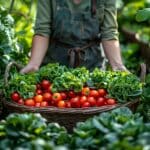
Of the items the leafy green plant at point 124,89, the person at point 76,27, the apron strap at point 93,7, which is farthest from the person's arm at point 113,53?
the leafy green plant at point 124,89

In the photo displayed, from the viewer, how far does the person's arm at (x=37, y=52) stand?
5.01m

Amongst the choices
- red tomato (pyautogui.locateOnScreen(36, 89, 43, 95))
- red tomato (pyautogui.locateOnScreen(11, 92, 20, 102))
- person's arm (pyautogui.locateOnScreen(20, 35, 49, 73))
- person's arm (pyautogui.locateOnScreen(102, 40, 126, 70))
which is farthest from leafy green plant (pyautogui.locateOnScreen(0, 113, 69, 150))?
person's arm (pyautogui.locateOnScreen(102, 40, 126, 70))

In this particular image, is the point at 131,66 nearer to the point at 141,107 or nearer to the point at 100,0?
the point at 100,0

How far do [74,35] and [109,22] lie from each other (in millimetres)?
328

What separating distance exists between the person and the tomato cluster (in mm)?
773

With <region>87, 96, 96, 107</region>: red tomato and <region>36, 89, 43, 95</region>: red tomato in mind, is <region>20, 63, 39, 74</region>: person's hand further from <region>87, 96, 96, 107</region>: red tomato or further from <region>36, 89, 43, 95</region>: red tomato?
<region>87, 96, 96, 107</region>: red tomato

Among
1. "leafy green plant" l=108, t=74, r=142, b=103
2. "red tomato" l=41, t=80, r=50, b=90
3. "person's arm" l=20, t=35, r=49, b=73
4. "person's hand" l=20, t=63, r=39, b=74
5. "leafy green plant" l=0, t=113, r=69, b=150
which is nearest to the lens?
"leafy green plant" l=0, t=113, r=69, b=150

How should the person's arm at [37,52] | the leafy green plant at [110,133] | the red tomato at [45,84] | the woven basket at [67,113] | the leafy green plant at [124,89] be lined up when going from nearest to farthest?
the leafy green plant at [110,133] → the woven basket at [67,113] → the leafy green plant at [124,89] → the red tomato at [45,84] → the person's arm at [37,52]

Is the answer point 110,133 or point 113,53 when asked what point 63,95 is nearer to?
point 113,53

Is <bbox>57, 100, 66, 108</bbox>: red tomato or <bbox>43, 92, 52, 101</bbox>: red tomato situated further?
<bbox>43, 92, 52, 101</bbox>: red tomato

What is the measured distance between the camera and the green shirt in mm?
5219

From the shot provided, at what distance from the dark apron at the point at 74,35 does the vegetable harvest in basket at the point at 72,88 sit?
25.9 inches

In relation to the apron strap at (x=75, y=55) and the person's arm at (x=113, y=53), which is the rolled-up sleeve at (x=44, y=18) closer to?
the apron strap at (x=75, y=55)

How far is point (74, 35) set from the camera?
5.23 m
